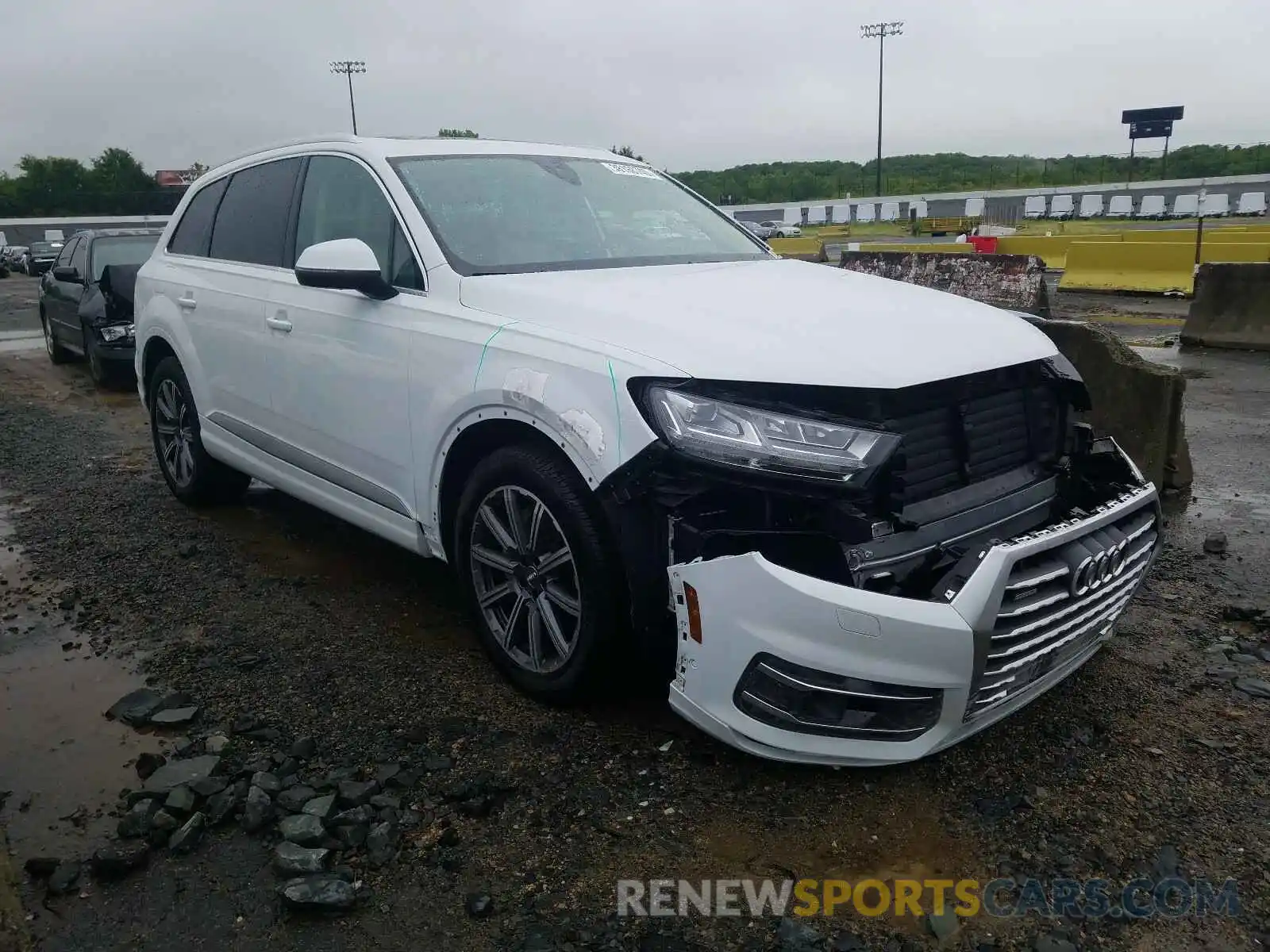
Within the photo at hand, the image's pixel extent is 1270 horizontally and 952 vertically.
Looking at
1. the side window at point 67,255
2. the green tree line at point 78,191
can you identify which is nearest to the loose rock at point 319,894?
the side window at point 67,255

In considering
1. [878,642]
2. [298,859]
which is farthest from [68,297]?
[878,642]

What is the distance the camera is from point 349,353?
3.84 metres

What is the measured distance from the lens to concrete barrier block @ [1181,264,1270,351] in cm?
1052

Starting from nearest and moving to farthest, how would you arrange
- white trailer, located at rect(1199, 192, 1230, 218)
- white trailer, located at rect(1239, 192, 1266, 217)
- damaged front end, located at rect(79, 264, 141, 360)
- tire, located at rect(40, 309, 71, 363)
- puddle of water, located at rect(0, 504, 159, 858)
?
puddle of water, located at rect(0, 504, 159, 858), damaged front end, located at rect(79, 264, 141, 360), tire, located at rect(40, 309, 71, 363), white trailer, located at rect(1239, 192, 1266, 217), white trailer, located at rect(1199, 192, 1230, 218)

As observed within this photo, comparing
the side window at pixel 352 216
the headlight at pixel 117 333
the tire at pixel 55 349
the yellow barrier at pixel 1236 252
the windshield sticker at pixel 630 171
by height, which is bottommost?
the tire at pixel 55 349

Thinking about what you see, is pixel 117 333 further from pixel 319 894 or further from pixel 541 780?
pixel 319 894

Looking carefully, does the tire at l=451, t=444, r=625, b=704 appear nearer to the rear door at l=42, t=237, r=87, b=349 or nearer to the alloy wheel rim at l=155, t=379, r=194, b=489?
the alloy wheel rim at l=155, t=379, r=194, b=489

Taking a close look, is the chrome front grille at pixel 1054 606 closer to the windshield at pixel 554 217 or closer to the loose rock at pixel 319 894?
the loose rock at pixel 319 894

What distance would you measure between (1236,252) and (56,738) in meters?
17.4

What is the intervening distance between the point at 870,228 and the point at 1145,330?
40.0 meters

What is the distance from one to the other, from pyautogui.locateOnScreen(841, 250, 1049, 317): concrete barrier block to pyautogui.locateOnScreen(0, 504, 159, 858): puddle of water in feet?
24.7

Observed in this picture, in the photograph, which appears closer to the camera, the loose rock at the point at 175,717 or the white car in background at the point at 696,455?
the white car in background at the point at 696,455

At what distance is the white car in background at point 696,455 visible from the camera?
257cm

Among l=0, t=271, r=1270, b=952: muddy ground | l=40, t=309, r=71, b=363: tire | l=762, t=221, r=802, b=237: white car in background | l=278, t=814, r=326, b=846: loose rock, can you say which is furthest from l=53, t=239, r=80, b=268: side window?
l=762, t=221, r=802, b=237: white car in background
